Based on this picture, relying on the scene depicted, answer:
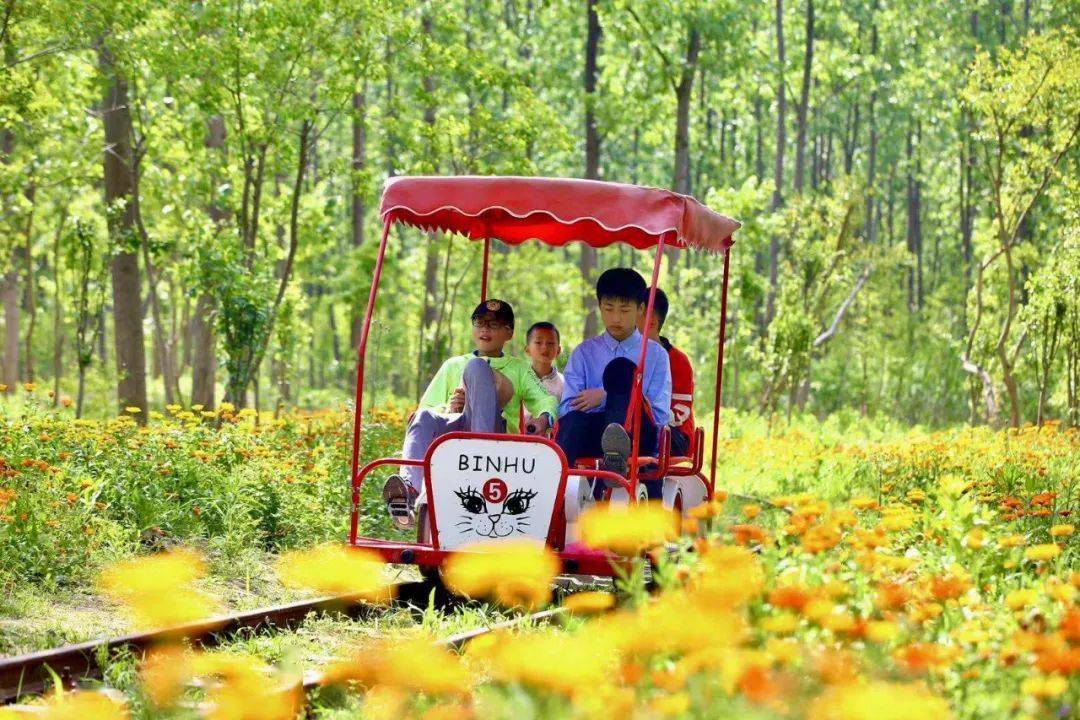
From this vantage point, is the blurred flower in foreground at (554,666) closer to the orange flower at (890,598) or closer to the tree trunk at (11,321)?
the orange flower at (890,598)

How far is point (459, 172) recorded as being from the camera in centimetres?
2038

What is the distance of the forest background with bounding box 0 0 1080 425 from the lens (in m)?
15.8

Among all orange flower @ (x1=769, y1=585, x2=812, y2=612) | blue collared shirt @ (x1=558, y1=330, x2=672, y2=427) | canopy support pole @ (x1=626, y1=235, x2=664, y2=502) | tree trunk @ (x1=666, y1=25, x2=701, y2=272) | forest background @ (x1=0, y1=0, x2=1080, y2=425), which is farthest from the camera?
tree trunk @ (x1=666, y1=25, x2=701, y2=272)

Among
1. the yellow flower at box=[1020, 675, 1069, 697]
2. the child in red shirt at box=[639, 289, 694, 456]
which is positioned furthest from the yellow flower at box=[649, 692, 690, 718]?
the child in red shirt at box=[639, 289, 694, 456]

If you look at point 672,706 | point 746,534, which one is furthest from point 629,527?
point 672,706

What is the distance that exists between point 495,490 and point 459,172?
1257cm

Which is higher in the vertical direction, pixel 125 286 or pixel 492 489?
pixel 125 286

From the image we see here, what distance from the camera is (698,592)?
433 centimetres

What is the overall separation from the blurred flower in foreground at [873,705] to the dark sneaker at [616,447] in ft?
15.0

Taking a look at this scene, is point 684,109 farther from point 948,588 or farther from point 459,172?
point 948,588

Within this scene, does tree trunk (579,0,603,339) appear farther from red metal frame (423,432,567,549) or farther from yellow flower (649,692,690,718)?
yellow flower (649,692,690,718)

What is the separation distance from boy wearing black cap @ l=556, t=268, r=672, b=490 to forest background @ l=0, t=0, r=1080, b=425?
20.1ft

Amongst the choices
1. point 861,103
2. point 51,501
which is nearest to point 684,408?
A: point 51,501

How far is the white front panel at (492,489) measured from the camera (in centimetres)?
823
